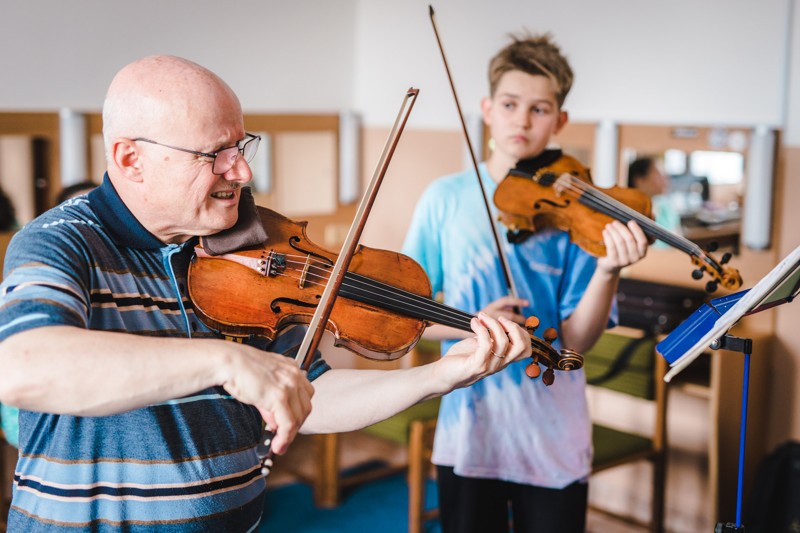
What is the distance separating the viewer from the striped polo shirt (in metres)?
1.25

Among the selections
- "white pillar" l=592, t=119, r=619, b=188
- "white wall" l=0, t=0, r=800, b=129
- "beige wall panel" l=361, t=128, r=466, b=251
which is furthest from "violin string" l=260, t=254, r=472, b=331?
"beige wall panel" l=361, t=128, r=466, b=251

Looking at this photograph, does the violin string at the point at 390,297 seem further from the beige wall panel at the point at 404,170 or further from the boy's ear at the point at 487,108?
the beige wall panel at the point at 404,170

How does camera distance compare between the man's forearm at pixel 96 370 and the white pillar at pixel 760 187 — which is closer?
the man's forearm at pixel 96 370

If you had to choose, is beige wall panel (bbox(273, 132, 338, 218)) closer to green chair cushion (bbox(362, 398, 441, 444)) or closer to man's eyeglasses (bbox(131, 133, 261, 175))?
green chair cushion (bbox(362, 398, 441, 444))

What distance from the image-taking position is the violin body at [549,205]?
6.65 feet

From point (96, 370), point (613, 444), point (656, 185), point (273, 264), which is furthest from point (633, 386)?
point (96, 370)

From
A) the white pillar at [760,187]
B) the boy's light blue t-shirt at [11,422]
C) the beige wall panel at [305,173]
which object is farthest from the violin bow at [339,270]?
the beige wall panel at [305,173]

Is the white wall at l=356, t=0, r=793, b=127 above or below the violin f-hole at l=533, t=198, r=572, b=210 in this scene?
above

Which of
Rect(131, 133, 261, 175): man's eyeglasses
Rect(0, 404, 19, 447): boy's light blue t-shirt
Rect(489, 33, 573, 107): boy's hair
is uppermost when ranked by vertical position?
Rect(489, 33, 573, 107): boy's hair

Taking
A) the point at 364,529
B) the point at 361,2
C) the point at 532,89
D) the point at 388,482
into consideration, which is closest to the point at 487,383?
the point at 532,89

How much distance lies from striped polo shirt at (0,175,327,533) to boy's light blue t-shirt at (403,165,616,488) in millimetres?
790

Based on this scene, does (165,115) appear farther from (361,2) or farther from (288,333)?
(361,2)

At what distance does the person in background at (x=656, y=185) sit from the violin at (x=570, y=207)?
1579 millimetres

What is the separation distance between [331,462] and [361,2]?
2321mm
